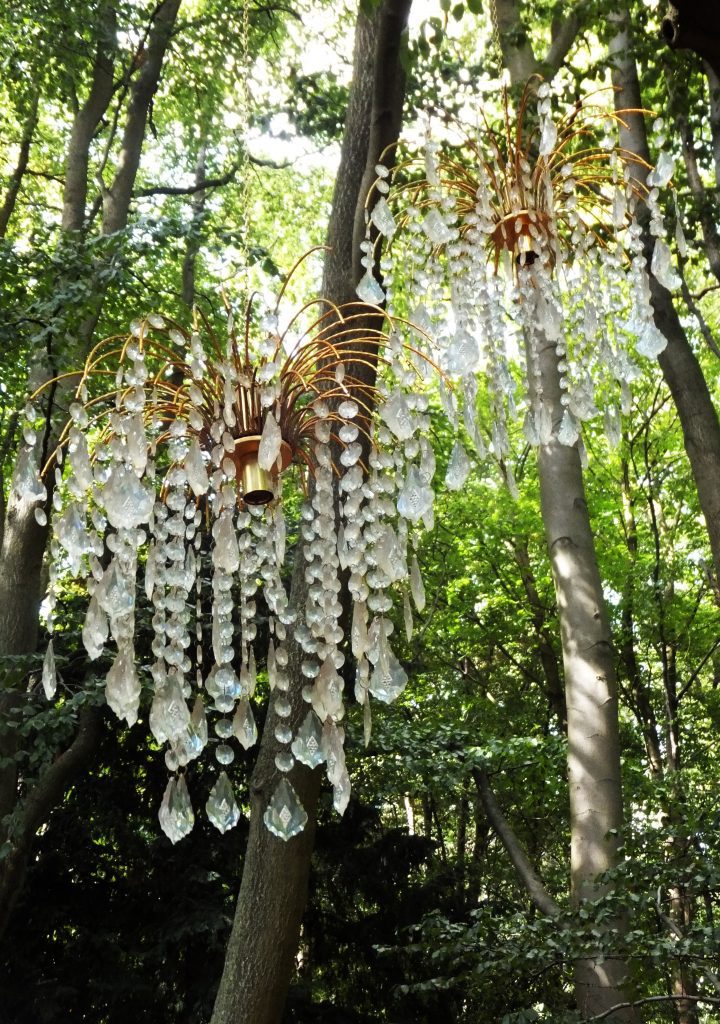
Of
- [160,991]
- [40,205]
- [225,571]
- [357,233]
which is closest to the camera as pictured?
[225,571]

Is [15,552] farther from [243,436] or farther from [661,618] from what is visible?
[661,618]

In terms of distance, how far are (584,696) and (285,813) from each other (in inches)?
117

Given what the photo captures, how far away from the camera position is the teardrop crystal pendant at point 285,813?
175 centimetres

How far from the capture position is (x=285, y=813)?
176 centimetres

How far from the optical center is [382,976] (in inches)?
239

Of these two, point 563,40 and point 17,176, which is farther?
point 17,176

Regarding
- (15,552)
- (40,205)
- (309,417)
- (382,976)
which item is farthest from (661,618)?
(309,417)

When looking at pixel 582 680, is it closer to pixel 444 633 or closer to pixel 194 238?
pixel 194 238

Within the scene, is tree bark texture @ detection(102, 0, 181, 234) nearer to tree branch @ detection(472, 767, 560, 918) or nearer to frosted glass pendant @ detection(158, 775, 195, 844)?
tree branch @ detection(472, 767, 560, 918)

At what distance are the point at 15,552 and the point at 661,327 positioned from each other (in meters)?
2.95

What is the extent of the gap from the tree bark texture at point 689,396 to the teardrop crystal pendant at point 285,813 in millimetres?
2195

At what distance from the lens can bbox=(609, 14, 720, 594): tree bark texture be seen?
Result: 11.6ft

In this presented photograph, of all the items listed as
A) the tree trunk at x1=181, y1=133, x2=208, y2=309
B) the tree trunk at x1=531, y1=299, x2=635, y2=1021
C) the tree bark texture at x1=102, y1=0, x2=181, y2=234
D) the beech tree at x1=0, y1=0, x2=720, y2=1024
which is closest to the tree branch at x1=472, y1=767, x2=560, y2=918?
the beech tree at x1=0, y1=0, x2=720, y2=1024

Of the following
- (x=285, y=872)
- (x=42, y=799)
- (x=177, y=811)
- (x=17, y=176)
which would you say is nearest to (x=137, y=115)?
(x=17, y=176)
